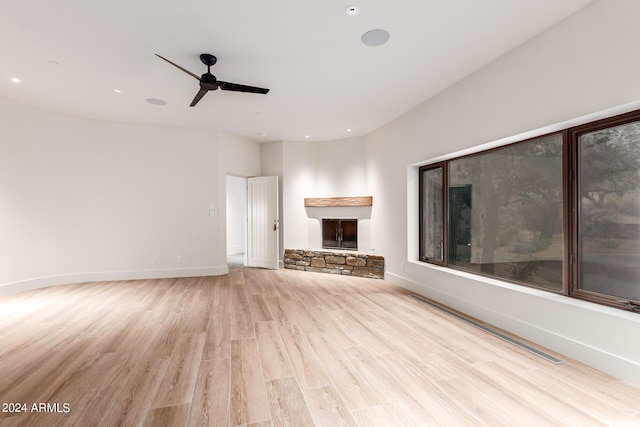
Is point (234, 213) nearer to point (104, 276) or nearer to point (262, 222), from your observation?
point (262, 222)

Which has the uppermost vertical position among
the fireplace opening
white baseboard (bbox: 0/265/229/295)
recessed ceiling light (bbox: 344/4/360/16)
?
recessed ceiling light (bbox: 344/4/360/16)

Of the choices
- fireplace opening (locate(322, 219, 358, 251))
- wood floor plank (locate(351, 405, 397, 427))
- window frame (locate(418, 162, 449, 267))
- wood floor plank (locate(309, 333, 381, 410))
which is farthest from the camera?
fireplace opening (locate(322, 219, 358, 251))

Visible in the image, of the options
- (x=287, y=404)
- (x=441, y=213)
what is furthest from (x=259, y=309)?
(x=441, y=213)

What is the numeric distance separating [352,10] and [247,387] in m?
3.03

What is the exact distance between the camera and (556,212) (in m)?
2.74

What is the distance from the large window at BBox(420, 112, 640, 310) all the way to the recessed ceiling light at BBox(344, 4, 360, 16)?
6.98 ft

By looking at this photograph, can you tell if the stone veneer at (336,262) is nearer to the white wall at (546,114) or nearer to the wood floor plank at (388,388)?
the white wall at (546,114)

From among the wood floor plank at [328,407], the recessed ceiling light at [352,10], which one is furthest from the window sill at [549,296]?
the recessed ceiling light at [352,10]

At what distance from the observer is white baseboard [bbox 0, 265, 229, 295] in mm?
4555

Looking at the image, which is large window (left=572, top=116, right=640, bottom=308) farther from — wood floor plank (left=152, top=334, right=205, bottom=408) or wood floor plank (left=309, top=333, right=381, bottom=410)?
wood floor plank (left=152, top=334, right=205, bottom=408)

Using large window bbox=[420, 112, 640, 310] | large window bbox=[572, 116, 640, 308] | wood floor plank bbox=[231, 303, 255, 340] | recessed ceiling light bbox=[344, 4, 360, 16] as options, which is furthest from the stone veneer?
recessed ceiling light bbox=[344, 4, 360, 16]

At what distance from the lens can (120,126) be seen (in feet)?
17.6

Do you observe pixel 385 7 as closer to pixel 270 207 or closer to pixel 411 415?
pixel 411 415

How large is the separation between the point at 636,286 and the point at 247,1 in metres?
3.72
